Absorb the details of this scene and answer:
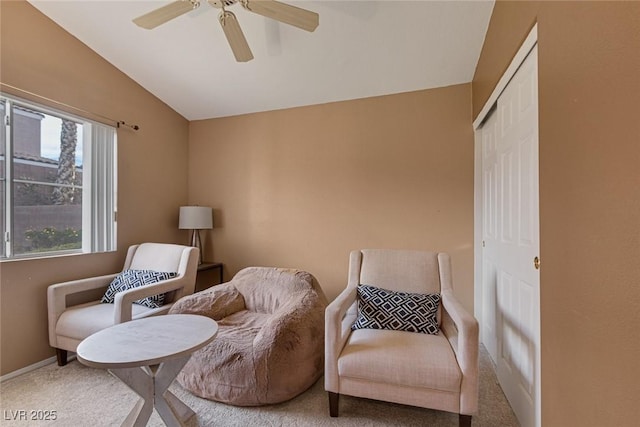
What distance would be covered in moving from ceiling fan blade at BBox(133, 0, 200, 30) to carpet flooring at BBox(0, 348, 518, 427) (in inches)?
90.7

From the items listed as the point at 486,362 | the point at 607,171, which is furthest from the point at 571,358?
the point at 486,362

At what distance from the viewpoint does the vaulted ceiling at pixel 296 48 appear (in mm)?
2010

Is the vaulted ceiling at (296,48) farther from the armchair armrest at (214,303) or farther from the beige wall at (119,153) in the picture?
the armchair armrest at (214,303)

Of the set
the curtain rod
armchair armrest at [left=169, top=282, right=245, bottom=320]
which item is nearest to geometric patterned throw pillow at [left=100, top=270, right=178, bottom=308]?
armchair armrest at [left=169, top=282, right=245, bottom=320]

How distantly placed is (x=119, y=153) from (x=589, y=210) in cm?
349

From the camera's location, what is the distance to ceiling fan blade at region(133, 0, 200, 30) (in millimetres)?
1525

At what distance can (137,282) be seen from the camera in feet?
7.71

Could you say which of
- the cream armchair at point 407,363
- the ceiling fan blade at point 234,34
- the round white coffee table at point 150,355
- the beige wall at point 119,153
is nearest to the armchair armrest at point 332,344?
the cream armchair at point 407,363

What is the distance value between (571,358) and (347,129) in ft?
8.44

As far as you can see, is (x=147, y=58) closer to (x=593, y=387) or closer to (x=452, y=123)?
(x=452, y=123)

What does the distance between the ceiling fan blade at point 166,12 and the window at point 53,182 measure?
1.32 metres

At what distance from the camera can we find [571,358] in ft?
3.21

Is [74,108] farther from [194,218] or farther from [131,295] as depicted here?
[131,295]

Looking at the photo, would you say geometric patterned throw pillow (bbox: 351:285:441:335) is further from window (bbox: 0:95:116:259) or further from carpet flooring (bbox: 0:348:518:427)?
window (bbox: 0:95:116:259)
